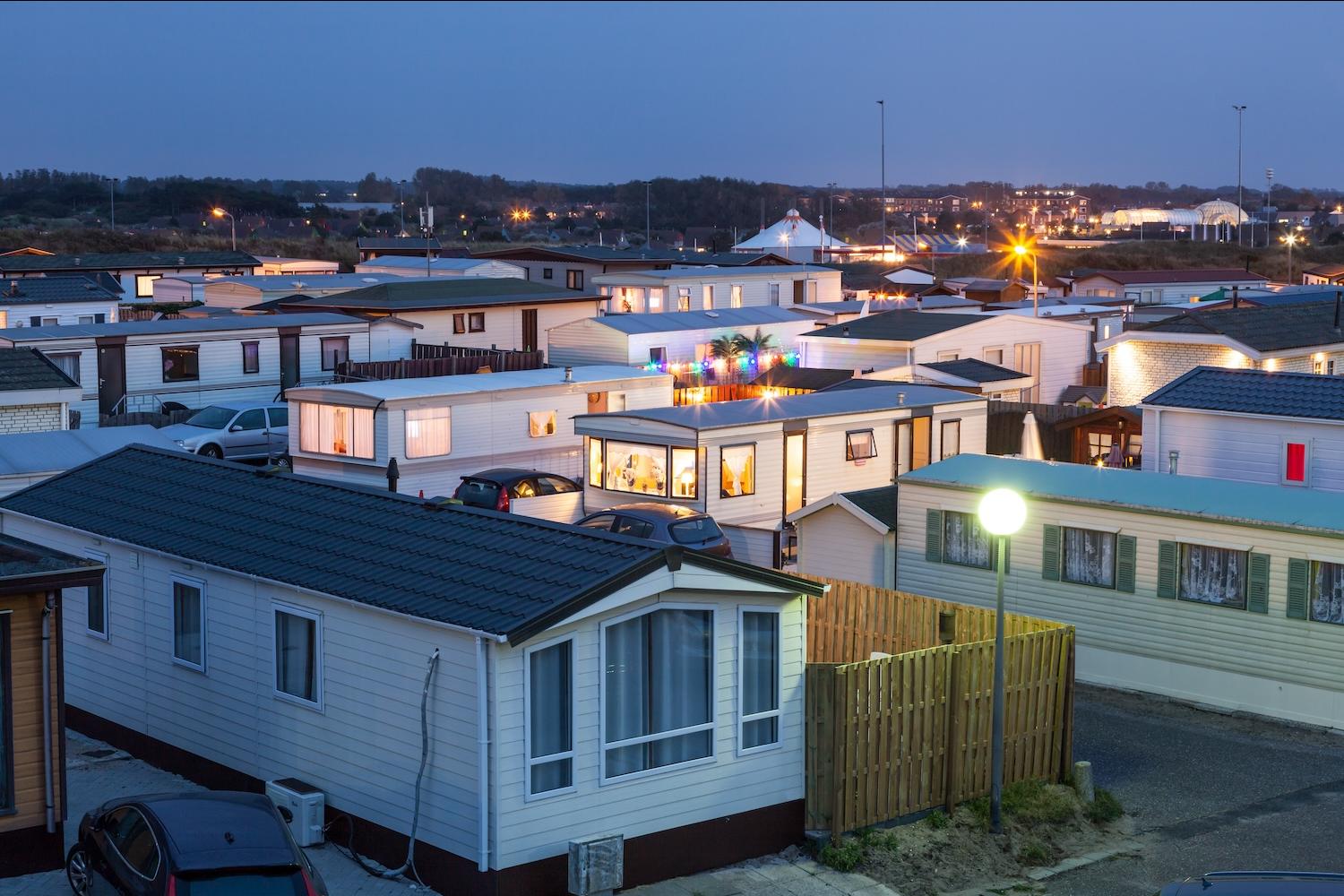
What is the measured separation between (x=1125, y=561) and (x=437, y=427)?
48.6ft

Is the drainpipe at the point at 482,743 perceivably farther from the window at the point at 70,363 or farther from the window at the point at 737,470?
the window at the point at 70,363

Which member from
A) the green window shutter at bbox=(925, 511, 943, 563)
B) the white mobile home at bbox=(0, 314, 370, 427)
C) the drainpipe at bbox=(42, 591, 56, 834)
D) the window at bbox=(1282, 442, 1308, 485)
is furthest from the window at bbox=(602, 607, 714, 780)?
the white mobile home at bbox=(0, 314, 370, 427)

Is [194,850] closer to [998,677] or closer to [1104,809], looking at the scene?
[998,677]

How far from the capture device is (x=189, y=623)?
15.0 m

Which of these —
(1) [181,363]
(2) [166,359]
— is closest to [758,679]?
(2) [166,359]

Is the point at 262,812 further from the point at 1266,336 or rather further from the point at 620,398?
the point at 1266,336

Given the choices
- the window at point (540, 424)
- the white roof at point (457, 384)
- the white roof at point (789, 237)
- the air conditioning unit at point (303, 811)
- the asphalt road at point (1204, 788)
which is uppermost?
the white roof at point (789, 237)

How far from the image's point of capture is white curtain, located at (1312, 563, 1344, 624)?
17875 millimetres

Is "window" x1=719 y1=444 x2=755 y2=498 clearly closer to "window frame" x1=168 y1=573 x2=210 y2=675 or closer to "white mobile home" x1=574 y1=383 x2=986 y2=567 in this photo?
"white mobile home" x1=574 y1=383 x2=986 y2=567

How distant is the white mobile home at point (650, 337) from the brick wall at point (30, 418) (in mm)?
16744

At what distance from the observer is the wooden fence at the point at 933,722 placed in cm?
1348

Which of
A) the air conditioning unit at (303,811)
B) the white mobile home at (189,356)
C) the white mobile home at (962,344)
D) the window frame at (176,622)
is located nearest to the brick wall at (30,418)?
the white mobile home at (189,356)

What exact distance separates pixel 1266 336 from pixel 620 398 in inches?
544

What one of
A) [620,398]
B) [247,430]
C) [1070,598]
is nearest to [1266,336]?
[620,398]
